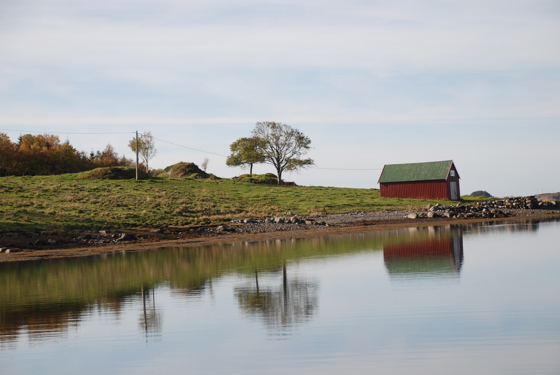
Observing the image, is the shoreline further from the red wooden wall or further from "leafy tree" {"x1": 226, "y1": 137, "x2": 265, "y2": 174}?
"leafy tree" {"x1": 226, "y1": 137, "x2": 265, "y2": 174}

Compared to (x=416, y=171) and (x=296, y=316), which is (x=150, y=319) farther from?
(x=416, y=171)

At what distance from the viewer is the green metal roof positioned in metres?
74.0

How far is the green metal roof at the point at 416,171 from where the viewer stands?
74000mm

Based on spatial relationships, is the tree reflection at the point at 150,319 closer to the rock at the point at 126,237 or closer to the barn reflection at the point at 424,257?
the barn reflection at the point at 424,257

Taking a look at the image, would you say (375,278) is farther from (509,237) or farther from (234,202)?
(234,202)

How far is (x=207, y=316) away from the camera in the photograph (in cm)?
1491

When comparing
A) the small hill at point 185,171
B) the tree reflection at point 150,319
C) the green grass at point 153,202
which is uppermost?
the small hill at point 185,171

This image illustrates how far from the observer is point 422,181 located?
74688mm

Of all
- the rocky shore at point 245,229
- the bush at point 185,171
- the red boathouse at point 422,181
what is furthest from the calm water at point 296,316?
the bush at point 185,171

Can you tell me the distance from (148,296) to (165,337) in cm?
614

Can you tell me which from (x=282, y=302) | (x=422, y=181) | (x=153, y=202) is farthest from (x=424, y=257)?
(x=422, y=181)

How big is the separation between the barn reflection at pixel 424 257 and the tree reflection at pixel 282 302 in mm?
3448

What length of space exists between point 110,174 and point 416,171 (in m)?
37.2

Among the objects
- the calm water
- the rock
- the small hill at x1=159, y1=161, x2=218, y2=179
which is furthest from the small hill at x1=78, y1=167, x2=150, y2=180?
the calm water
